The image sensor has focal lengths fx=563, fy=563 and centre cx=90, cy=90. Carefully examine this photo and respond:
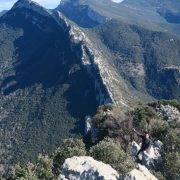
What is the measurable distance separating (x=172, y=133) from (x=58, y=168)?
1511cm

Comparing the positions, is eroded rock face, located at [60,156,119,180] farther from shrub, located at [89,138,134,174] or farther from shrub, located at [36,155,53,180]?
shrub, located at [36,155,53,180]

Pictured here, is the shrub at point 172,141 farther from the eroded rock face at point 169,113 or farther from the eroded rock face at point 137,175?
the eroded rock face at point 137,175

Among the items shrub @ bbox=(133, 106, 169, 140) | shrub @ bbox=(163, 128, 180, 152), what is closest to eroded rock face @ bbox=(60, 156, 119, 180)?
shrub @ bbox=(163, 128, 180, 152)

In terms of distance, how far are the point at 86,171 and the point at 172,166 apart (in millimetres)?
17156

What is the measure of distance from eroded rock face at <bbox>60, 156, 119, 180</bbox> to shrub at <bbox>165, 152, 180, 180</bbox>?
14662 mm

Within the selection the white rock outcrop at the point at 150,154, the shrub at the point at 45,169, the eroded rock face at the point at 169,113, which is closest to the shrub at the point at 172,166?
the white rock outcrop at the point at 150,154

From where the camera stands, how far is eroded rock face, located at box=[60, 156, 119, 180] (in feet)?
155

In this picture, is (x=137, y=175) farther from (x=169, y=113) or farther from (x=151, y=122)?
(x=169, y=113)

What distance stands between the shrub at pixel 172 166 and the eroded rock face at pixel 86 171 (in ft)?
48.1

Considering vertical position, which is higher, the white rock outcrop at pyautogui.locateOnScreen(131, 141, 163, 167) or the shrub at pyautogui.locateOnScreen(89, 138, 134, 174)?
the shrub at pyautogui.locateOnScreen(89, 138, 134, 174)

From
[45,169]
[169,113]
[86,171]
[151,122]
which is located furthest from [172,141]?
[86,171]

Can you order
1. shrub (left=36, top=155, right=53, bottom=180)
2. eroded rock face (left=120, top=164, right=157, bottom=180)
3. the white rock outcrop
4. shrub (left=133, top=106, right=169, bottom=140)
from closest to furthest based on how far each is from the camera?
eroded rock face (left=120, top=164, right=157, bottom=180) < shrub (left=36, top=155, right=53, bottom=180) < the white rock outcrop < shrub (left=133, top=106, right=169, bottom=140)

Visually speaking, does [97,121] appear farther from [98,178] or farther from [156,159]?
[98,178]

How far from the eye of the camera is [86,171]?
158 feet
